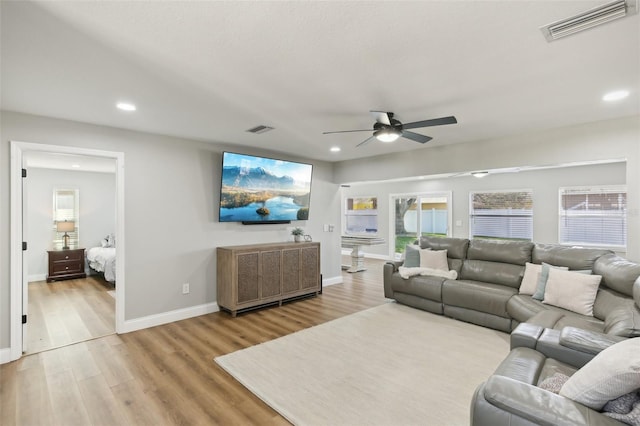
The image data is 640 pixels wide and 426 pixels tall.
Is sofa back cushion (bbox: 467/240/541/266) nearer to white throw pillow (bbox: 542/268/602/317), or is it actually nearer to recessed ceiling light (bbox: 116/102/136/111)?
white throw pillow (bbox: 542/268/602/317)

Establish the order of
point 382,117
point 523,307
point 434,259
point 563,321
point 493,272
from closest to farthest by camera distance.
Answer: point 563,321
point 382,117
point 523,307
point 493,272
point 434,259

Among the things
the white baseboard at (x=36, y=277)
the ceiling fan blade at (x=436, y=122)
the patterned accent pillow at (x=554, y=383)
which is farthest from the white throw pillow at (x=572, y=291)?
the white baseboard at (x=36, y=277)

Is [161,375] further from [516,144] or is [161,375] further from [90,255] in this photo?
[90,255]

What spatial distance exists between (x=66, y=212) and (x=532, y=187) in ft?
33.3

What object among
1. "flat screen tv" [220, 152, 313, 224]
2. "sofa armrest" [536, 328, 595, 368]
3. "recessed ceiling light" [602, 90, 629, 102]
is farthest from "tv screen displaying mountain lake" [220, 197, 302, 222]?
"recessed ceiling light" [602, 90, 629, 102]

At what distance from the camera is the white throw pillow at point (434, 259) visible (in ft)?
15.9

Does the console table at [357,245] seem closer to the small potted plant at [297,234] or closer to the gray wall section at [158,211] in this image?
the small potted plant at [297,234]

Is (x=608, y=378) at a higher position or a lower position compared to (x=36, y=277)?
higher

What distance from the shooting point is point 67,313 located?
180 inches

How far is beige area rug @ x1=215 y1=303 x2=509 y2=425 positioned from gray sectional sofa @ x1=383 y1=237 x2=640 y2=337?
277 millimetres

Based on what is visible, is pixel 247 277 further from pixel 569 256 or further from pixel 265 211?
pixel 569 256

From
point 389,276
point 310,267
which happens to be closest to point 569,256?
Result: point 389,276

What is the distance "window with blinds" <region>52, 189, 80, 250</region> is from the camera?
22.7ft

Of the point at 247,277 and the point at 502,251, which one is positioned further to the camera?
the point at 247,277
